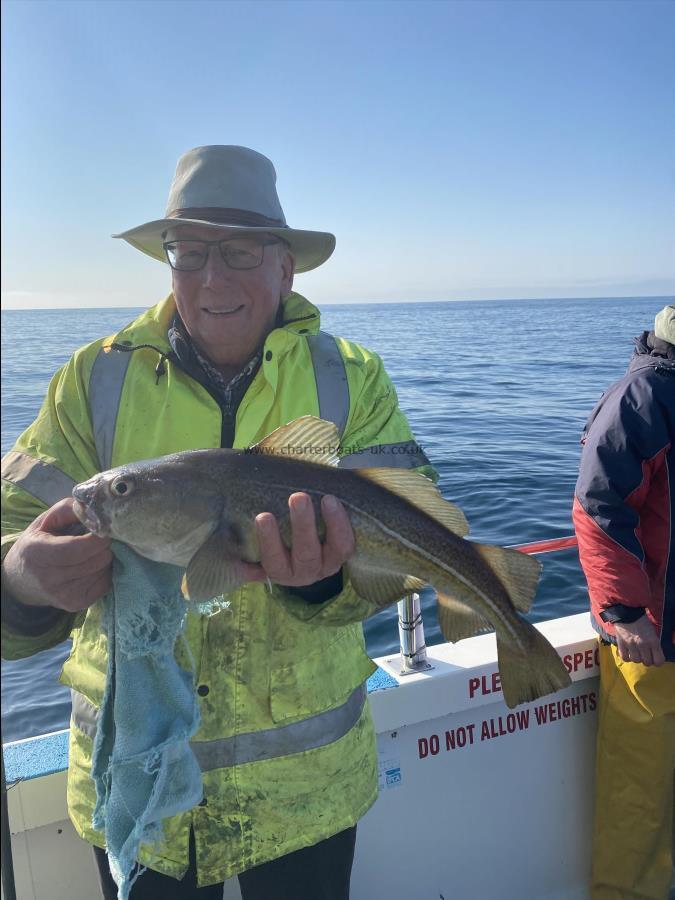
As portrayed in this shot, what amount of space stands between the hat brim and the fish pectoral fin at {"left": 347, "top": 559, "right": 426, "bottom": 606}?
1.17m

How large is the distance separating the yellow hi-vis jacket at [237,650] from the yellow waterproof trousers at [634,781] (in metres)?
1.83

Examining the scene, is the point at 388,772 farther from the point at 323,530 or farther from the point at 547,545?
the point at 323,530

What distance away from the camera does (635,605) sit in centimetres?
339

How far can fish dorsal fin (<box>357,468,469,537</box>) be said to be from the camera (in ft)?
7.30

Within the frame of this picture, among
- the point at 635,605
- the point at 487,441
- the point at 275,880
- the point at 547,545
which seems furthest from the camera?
the point at 487,441

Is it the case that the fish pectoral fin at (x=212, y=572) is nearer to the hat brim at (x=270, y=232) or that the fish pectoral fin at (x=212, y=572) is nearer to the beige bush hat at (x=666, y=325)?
the hat brim at (x=270, y=232)

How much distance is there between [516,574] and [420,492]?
0.43 m

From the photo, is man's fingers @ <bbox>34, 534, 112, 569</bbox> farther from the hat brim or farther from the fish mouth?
the hat brim

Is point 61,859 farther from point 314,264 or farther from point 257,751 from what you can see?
point 314,264

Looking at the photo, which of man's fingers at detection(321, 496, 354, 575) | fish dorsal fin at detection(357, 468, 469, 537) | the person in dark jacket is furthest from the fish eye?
the person in dark jacket

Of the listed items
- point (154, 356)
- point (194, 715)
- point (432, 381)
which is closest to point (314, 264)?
point (154, 356)

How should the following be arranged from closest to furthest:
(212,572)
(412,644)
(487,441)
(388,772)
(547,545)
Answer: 1. (212,572)
2. (388,772)
3. (412,644)
4. (547,545)
5. (487,441)

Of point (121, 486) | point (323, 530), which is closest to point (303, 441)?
point (323, 530)

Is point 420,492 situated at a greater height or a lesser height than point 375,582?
greater
